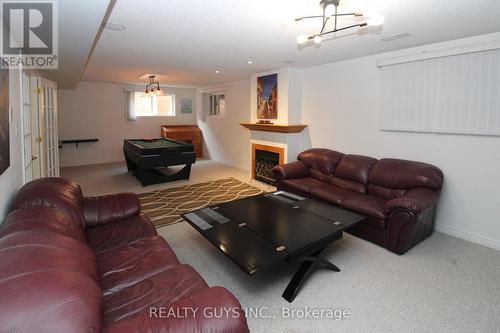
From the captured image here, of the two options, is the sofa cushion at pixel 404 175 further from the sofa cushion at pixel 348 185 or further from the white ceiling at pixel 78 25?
the white ceiling at pixel 78 25

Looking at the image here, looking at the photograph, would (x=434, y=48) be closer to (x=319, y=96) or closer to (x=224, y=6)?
(x=319, y=96)

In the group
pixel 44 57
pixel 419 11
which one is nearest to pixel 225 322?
pixel 419 11

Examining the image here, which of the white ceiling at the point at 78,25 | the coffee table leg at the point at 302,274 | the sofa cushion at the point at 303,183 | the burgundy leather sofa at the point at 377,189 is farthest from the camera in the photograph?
the sofa cushion at the point at 303,183

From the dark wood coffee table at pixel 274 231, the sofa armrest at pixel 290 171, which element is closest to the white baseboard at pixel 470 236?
the dark wood coffee table at pixel 274 231

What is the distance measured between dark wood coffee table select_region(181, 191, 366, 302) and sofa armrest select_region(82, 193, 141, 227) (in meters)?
0.54

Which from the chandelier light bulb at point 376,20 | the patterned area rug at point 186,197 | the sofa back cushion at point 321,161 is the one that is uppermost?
the chandelier light bulb at point 376,20

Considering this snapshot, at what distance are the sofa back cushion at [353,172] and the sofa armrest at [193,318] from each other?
3.07 meters

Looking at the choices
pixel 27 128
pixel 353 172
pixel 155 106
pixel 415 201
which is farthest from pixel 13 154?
pixel 155 106

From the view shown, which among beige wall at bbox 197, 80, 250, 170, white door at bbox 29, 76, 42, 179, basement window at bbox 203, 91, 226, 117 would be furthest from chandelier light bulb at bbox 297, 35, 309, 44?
basement window at bbox 203, 91, 226, 117

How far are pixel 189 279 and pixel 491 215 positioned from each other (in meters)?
3.35

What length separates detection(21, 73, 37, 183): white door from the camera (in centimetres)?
293

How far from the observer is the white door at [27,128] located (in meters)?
2.93

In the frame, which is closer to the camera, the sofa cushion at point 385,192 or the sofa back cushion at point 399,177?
the sofa back cushion at point 399,177

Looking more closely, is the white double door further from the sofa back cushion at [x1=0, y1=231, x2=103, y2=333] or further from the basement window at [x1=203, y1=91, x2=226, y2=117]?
the basement window at [x1=203, y1=91, x2=226, y2=117]
